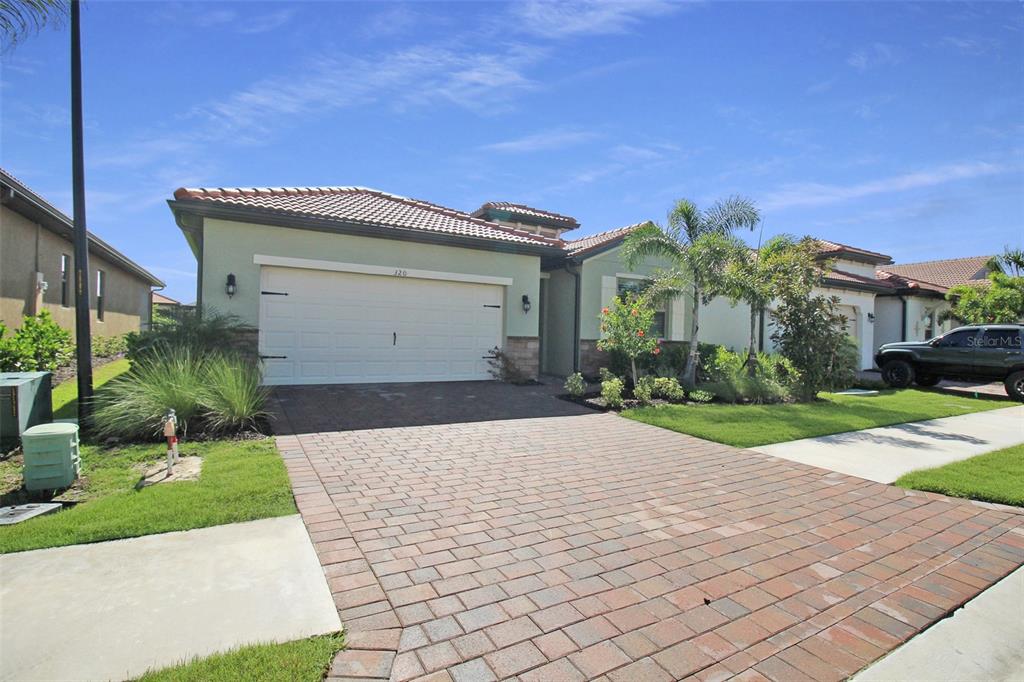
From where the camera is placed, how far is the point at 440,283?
39.0 feet

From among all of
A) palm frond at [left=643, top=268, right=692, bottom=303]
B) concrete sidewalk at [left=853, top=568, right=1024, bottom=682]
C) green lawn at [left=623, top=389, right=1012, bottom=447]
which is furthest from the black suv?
concrete sidewalk at [left=853, top=568, right=1024, bottom=682]

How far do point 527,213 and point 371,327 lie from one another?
10190 mm

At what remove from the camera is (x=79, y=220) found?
5.81 meters

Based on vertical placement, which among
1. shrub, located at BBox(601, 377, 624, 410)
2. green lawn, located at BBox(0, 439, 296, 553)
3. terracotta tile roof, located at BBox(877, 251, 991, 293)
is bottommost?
green lawn, located at BBox(0, 439, 296, 553)

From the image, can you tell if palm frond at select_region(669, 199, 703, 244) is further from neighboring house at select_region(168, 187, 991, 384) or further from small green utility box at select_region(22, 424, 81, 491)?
small green utility box at select_region(22, 424, 81, 491)

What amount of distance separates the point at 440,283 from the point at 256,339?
163 inches

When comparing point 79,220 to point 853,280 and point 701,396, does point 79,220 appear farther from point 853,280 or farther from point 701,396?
point 853,280

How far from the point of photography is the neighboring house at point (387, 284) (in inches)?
390

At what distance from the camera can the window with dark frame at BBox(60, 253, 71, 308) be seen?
13878 mm

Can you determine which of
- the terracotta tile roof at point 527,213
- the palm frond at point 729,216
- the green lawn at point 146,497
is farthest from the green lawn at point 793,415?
the terracotta tile roof at point 527,213

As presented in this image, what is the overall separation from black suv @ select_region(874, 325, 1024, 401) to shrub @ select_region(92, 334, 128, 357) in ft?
76.3

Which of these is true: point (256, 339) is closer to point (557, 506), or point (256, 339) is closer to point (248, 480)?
point (248, 480)

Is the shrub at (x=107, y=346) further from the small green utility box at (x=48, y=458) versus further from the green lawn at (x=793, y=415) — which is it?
the green lawn at (x=793, y=415)

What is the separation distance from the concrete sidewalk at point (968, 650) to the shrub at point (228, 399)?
6.89 meters
